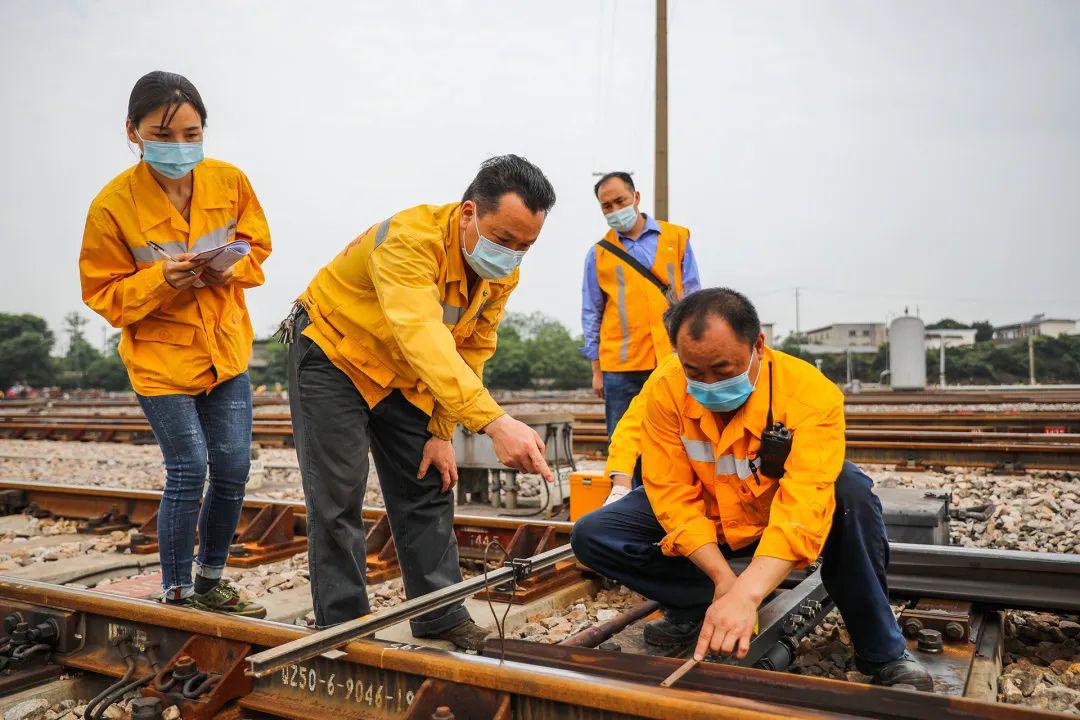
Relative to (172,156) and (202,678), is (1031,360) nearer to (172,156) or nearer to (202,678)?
(172,156)

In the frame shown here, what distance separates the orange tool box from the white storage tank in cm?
2129

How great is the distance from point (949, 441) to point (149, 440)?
38.3ft

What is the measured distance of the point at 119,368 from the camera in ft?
226

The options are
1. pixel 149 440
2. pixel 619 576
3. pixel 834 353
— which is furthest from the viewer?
pixel 834 353

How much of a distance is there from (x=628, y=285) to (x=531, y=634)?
8.65 ft

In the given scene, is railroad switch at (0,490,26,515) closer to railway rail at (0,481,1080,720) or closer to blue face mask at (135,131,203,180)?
railway rail at (0,481,1080,720)

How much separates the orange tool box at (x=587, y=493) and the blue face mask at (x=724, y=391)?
2344 millimetres

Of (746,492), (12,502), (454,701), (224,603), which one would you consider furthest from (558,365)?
(454,701)

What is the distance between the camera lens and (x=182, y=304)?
3381mm

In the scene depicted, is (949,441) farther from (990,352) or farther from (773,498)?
(990,352)

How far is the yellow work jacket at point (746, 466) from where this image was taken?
8.48 ft

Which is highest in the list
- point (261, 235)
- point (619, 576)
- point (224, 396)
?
point (261, 235)

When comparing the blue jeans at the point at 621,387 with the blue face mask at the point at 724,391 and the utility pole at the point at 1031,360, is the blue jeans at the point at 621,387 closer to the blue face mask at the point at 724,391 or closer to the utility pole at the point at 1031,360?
the blue face mask at the point at 724,391

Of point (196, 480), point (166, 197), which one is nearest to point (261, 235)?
point (166, 197)
